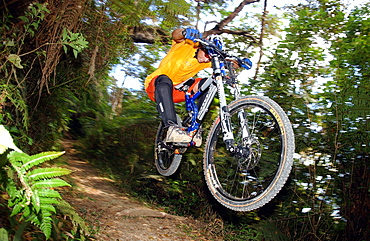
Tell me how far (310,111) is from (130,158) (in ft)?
11.8

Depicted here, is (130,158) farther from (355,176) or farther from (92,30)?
(355,176)

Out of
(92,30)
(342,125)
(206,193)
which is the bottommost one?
Answer: (206,193)

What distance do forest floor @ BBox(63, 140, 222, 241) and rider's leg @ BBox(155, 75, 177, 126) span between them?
47.8 inches

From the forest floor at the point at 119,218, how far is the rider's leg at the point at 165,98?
122 cm

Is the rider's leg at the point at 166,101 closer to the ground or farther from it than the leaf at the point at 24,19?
closer to the ground

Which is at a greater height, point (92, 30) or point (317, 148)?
point (92, 30)

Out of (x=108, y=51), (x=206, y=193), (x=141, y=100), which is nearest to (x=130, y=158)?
(x=141, y=100)

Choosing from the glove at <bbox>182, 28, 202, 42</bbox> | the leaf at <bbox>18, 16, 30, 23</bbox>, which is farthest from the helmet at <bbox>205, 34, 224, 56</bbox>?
the leaf at <bbox>18, 16, 30, 23</bbox>

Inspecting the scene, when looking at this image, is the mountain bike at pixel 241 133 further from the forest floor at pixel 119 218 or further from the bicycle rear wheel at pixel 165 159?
the forest floor at pixel 119 218

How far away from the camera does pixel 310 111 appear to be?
4172 mm

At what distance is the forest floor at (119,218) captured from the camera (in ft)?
12.2

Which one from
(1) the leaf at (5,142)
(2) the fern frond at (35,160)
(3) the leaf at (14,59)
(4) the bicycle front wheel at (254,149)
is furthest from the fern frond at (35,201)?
(3) the leaf at (14,59)

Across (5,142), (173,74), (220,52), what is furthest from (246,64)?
(5,142)

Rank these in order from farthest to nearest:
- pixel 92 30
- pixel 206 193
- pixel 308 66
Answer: pixel 206 193 → pixel 308 66 → pixel 92 30
